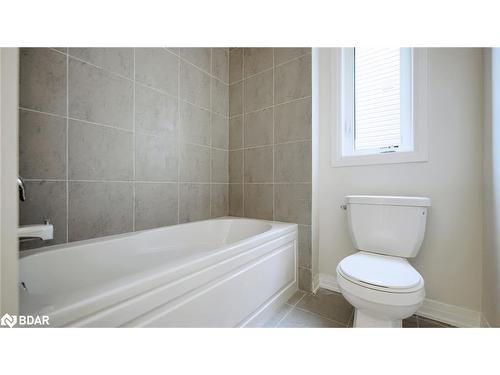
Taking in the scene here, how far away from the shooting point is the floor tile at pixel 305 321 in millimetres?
1152

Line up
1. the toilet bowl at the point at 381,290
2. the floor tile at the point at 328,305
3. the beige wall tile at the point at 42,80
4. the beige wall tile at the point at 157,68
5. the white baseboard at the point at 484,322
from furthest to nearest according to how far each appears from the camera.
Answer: the beige wall tile at the point at 157,68 → the floor tile at the point at 328,305 → the white baseboard at the point at 484,322 → the beige wall tile at the point at 42,80 → the toilet bowl at the point at 381,290

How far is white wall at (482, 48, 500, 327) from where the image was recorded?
958mm

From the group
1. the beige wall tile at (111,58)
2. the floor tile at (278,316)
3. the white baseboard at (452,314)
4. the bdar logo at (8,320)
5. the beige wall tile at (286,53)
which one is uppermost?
the beige wall tile at (286,53)

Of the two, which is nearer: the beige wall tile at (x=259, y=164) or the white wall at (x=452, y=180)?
the white wall at (x=452, y=180)

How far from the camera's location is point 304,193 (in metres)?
1.56

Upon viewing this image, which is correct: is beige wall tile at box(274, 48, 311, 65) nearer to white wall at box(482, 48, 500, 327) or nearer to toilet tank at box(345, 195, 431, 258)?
white wall at box(482, 48, 500, 327)

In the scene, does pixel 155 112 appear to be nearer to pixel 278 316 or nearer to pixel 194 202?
pixel 194 202

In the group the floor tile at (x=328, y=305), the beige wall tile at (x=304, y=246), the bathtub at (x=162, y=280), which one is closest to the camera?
the bathtub at (x=162, y=280)

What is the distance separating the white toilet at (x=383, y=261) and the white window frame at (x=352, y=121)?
13.3 inches

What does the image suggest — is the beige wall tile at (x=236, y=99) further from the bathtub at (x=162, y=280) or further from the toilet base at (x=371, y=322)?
the toilet base at (x=371, y=322)

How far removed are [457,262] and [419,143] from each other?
770mm

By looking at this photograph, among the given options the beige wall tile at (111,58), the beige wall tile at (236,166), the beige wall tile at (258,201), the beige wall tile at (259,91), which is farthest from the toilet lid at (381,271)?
the beige wall tile at (111,58)
